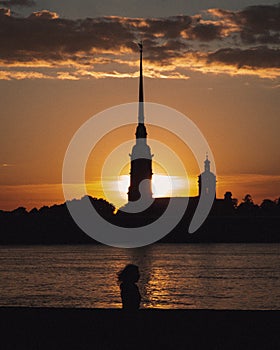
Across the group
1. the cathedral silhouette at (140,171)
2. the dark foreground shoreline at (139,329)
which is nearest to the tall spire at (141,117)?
the cathedral silhouette at (140,171)

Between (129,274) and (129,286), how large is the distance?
189mm

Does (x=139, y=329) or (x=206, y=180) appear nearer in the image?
(x=139, y=329)

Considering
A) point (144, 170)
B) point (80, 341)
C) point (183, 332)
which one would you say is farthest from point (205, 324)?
point (144, 170)

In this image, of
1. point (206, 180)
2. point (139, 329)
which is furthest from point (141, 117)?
point (139, 329)

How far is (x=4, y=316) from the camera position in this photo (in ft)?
30.0

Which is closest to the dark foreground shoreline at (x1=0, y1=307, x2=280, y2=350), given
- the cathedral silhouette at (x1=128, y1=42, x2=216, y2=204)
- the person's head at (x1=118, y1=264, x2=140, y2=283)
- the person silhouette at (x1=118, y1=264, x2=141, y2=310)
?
the person silhouette at (x1=118, y1=264, x2=141, y2=310)

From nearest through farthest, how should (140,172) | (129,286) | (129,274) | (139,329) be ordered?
(129,274) < (129,286) < (139,329) < (140,172)

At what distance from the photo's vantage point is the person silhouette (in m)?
7.74

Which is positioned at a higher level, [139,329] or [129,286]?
[129,286]

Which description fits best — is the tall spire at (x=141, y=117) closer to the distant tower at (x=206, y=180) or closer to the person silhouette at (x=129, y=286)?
the distant tower at (x=206, y=180)

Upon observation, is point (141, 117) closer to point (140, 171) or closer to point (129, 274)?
point (140, 171)

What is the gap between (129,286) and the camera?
25.9 ft

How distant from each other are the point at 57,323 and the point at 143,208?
16408 centimetres

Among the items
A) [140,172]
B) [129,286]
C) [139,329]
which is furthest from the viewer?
[140,172]
